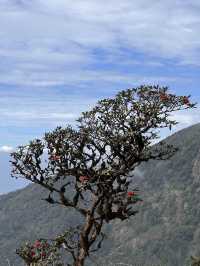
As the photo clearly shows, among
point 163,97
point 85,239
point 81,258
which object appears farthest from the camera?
point 85,239

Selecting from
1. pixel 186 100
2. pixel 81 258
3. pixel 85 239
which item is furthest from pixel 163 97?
pixel 81 258

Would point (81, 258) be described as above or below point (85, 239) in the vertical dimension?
below

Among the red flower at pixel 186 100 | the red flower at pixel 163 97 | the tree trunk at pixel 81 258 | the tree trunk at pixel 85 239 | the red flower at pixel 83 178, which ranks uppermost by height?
the red flower at pixel 163 97

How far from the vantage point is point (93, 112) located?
18.2m

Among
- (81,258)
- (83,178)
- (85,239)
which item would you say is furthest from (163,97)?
(81,258)

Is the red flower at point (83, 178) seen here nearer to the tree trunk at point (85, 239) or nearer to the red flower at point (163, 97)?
the tree trunk at point (85, 239)

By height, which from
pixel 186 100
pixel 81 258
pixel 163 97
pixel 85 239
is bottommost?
pixel 81 258

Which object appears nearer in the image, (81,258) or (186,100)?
(186,100)

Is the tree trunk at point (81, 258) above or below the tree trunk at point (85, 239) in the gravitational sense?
below

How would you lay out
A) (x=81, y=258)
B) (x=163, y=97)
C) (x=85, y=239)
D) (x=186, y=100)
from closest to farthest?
1. (x=163, y=97)
2. (x=186, y=100)
3. (x=81, y=258)
4. (x=85, y=239)

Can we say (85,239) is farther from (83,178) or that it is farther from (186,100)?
(186,100)

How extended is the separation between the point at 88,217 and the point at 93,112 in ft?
11.5

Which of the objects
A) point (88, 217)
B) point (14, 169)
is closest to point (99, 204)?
point (88, 217)

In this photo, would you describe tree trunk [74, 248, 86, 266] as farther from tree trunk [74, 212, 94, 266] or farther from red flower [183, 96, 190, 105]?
red flower [183, 96, 190, 105]
